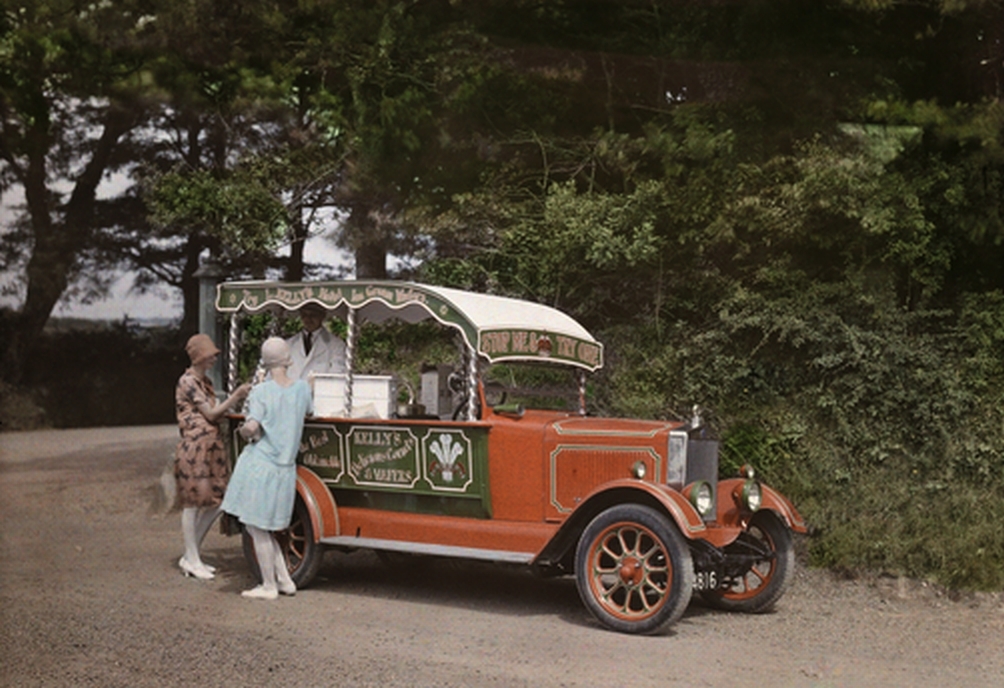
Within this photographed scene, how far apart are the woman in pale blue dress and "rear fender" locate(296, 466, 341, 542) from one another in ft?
0.59

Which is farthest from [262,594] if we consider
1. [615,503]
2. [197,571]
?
[615,503]

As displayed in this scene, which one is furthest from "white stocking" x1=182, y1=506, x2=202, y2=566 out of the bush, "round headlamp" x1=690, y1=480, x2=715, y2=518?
the bush

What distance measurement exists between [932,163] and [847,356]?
2401 mm

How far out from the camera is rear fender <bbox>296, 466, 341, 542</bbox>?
806cm

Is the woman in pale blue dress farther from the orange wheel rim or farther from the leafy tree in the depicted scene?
the leafy tree

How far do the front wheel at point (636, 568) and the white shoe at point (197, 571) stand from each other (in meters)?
3.12

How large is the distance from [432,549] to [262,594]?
4.02ft

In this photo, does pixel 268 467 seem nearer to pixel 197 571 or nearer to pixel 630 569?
pixel 197 571

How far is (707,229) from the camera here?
12.2 metres

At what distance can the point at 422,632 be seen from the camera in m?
6.96

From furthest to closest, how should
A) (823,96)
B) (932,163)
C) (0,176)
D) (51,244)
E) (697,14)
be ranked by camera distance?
1. (51,244)
2. (0,176)
3. (697,14)
4. (823,96)
5. (932,163)

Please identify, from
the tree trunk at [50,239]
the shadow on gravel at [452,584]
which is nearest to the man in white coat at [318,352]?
the shadow on gravel at [452,584]

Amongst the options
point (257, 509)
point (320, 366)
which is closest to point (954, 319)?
point (320, 366)

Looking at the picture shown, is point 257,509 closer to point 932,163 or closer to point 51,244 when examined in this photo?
point 932,163
